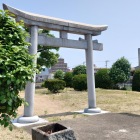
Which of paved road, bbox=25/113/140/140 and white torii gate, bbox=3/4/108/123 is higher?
white torii gate, bbox=3/4/108/123

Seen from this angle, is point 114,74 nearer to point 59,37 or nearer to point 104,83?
point 104,83

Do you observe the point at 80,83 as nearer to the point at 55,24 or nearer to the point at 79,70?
the point at 79,70

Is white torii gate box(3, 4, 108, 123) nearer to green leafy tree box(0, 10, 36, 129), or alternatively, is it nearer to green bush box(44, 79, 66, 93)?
green leafy tree box(0, 10, 36, 129)

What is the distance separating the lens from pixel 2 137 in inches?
223

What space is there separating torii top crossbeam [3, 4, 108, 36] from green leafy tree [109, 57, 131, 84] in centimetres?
1255

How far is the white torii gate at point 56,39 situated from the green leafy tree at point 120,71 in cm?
1232

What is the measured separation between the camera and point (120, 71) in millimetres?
21844

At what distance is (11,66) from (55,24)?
515 centimetres

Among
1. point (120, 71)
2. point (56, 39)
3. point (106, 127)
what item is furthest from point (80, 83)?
point (106, 127)

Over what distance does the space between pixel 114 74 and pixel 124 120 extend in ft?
46.7

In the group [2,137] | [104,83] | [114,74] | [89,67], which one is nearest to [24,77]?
[2,137]

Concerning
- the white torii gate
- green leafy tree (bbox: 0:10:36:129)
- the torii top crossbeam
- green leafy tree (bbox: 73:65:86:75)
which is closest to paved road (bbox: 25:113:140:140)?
the white torii gate

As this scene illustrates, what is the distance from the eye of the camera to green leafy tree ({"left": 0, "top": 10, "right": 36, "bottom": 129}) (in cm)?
295

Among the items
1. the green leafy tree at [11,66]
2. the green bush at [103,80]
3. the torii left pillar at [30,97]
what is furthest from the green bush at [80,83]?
the green leafy tree at [11,66]
